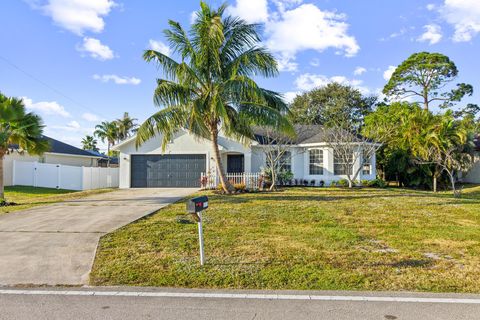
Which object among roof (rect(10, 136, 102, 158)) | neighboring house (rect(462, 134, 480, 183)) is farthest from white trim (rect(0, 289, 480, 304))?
roof (rect(10, 136, 102, 158))

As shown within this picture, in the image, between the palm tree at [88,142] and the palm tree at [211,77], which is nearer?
the palm tree at [211,77]

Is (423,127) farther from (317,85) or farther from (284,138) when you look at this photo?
(317,85)

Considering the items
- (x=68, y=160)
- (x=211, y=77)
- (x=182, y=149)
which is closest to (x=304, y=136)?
(x=182, y=149)

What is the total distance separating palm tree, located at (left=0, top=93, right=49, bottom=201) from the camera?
42.2 feet

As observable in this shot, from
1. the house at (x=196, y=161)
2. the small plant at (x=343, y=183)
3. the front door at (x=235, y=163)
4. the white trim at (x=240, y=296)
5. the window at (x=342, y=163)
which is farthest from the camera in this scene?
the front door at (x=235, y=163)

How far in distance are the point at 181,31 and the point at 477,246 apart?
12298 millimetres

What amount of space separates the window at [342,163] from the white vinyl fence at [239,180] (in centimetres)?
472

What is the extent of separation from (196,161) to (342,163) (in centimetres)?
868

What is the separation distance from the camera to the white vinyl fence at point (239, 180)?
18.1 meters

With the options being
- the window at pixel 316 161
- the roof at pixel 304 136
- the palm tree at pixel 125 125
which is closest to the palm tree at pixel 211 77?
the roof at pixel 304 136

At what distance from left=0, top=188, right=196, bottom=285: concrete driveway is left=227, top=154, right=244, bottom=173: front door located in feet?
33.1

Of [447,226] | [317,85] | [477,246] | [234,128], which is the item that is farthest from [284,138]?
[317,85]

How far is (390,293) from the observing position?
4.45m

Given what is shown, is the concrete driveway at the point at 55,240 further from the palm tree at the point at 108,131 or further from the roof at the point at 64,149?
the palm tree at the point at 108,131
